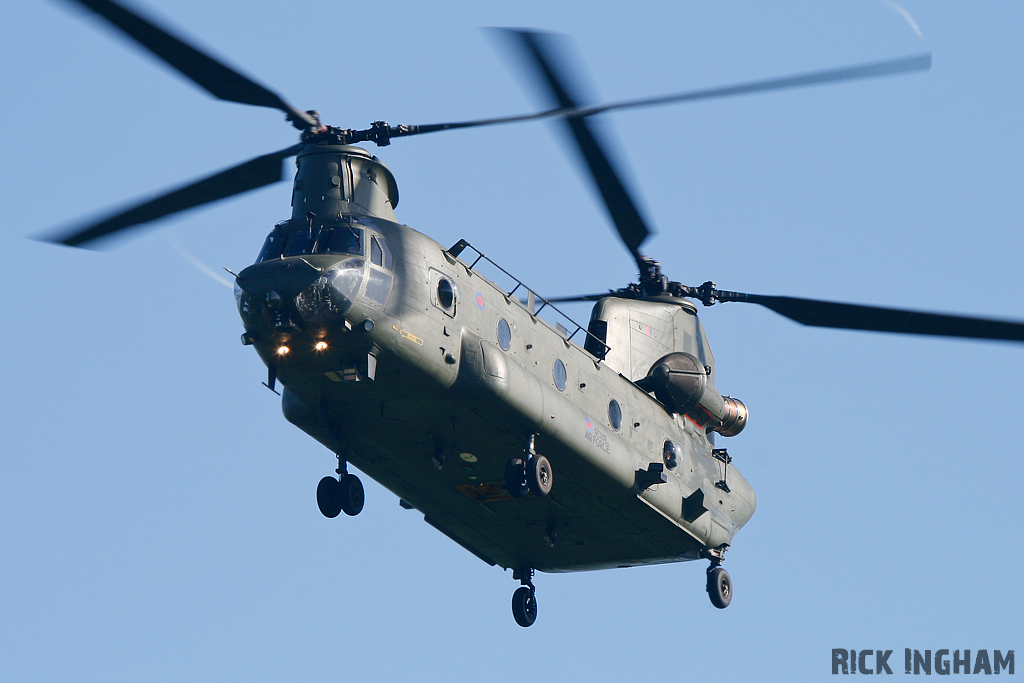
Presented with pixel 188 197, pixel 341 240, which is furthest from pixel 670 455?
pixel 188 197

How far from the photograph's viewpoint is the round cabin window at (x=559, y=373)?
29547 millimetres

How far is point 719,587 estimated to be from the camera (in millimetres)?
34062

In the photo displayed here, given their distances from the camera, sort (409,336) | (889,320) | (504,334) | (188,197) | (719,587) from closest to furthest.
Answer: (409,336), (188,197), (504,334), (889,320), (719,587)

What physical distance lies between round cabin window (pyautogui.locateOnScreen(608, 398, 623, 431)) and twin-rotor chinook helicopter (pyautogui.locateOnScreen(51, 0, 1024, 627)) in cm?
8

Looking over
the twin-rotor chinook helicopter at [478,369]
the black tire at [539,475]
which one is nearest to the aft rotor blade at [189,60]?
the twin-rotor chinook helicopter at [478,369]

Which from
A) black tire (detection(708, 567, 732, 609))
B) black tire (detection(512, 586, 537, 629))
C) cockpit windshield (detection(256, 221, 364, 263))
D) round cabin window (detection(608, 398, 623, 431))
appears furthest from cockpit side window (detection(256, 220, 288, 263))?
black tire (detection(708, 567, 732, 609))

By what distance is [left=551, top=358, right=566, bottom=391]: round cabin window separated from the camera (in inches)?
1163

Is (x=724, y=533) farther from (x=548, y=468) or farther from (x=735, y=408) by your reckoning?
(x=548, y=468)

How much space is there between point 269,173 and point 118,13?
511cm

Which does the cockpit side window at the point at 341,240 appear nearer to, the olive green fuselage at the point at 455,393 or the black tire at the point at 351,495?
the olive green fuselage at the point at 455,393

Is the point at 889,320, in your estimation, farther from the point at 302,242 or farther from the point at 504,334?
the point at 302,242

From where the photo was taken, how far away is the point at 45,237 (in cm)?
2578

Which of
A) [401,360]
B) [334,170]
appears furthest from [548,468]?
[334,170]

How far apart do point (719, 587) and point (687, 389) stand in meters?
4.51
